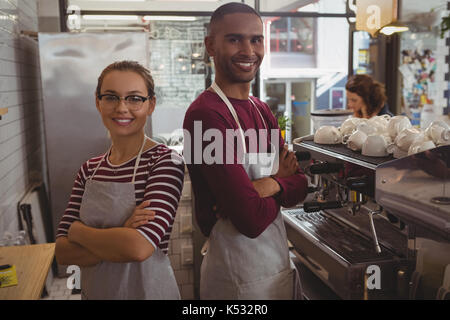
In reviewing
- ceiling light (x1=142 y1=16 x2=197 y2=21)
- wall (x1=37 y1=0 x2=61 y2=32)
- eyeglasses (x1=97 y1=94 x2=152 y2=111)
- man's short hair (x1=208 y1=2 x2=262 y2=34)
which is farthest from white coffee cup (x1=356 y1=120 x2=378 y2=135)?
wall (x1=37 y1=0 x2=61 y2=32)

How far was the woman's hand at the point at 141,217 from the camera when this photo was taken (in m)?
1.15

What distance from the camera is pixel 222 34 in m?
1.25

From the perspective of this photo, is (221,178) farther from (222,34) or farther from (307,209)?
(307,209)

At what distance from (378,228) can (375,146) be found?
438 mm

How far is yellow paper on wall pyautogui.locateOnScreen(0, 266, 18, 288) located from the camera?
5.00ft

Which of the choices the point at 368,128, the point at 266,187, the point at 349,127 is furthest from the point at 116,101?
the point at 349,127

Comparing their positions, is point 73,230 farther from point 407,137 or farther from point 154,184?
point 407,137

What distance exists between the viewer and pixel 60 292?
136 inches

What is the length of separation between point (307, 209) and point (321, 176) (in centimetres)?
41

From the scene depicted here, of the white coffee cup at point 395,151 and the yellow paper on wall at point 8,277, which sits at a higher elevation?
the white coffee cup at point 395,151

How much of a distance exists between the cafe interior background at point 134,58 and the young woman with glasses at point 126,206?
1.07m

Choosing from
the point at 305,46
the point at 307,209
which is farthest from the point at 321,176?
the point at 305,46

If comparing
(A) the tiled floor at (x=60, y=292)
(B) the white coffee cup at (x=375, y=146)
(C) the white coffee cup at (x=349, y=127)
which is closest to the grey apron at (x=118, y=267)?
(B) the white coffee cup at (x=375, y=146)

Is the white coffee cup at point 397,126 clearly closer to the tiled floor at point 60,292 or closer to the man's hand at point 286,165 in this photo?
the man's hand at point 286,165
